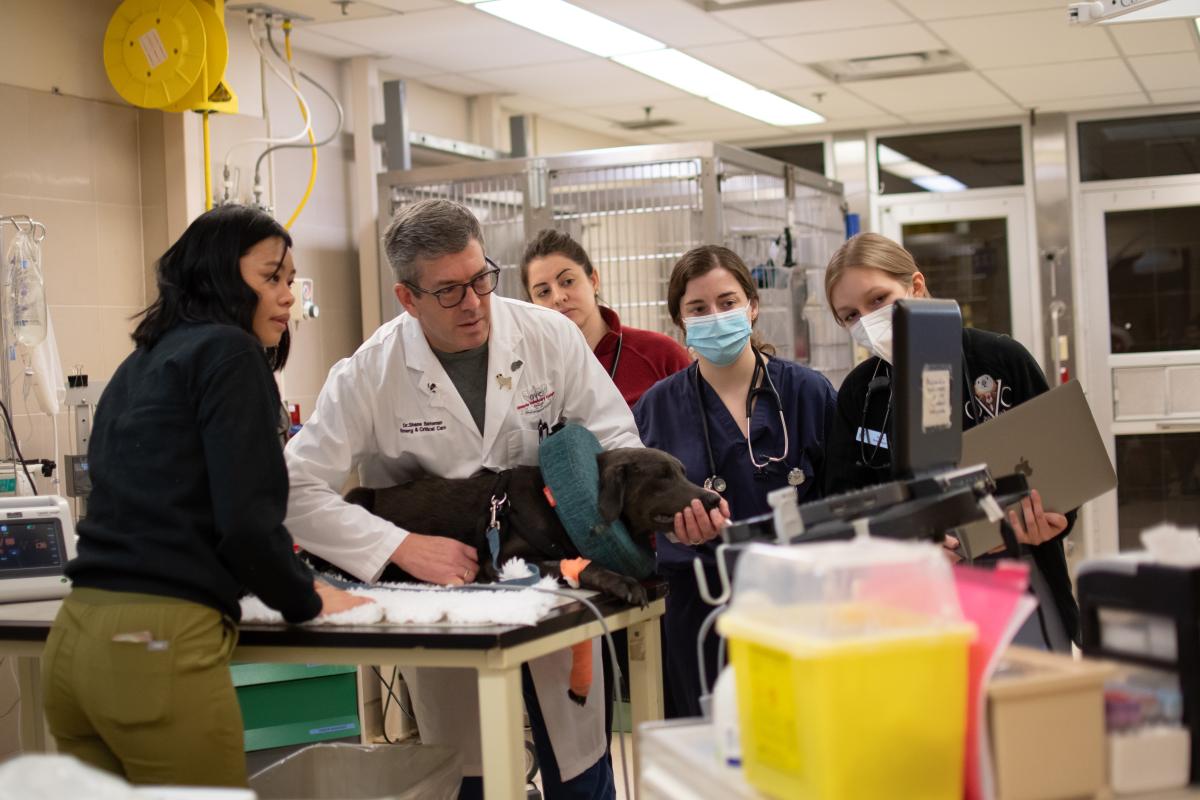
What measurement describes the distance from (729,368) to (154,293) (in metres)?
2.07

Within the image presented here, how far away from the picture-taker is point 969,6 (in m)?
4.67

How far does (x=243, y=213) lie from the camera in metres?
1.98

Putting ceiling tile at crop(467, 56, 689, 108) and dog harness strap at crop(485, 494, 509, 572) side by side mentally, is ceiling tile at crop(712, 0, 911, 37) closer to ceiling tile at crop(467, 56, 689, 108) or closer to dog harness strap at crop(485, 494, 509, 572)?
ceiling tile at crop(467, 56, 689, 108)

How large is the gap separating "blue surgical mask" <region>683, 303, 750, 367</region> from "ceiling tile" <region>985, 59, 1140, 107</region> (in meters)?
3.68

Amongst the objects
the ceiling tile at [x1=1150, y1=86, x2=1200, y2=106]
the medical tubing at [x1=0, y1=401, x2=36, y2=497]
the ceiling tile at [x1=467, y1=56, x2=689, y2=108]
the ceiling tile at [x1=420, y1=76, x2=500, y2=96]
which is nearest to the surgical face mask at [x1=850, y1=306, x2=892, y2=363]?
the medical tubing at [x1=0, y1=401, x2=36, y2=497]

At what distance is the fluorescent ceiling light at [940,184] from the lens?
7418 millimetres

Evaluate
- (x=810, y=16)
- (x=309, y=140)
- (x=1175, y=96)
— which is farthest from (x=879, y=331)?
(x=1175, y=96)

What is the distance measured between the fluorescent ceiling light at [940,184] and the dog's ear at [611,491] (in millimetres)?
5712

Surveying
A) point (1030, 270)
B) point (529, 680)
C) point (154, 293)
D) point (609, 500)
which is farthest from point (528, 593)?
point (1030, 270)

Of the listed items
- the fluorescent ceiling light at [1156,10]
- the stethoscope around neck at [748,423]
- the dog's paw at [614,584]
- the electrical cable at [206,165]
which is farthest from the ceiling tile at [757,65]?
the dog's paw at [614,584]

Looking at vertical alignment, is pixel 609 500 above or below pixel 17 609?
above

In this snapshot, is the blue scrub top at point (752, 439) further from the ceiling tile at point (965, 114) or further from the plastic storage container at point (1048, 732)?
the ceiling tile at point (965, 114)

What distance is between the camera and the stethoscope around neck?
268 cm

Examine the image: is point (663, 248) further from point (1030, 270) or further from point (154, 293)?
point (1030, 270)
